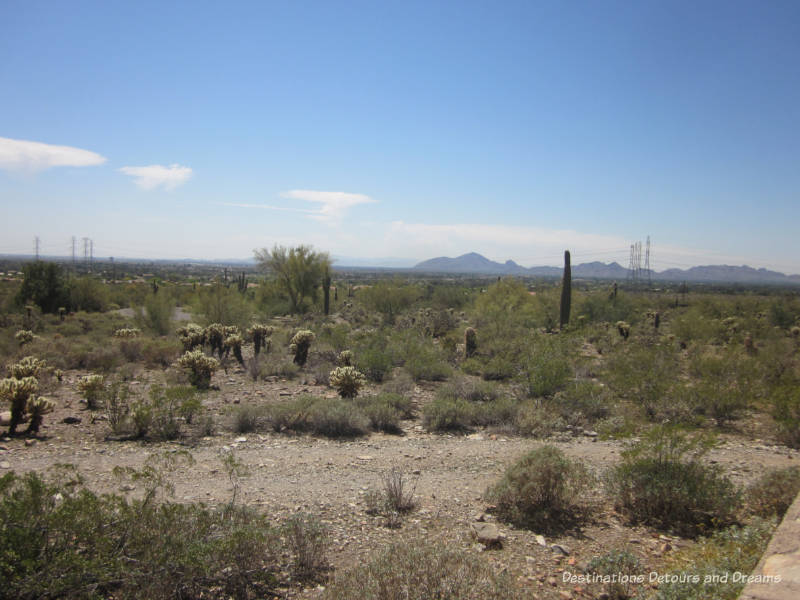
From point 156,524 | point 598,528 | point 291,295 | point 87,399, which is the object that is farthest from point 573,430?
point 291,295

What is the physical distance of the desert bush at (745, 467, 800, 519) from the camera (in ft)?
18.2

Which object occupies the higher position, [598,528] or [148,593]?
[148,593]

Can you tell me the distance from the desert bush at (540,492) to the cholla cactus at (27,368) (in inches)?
466

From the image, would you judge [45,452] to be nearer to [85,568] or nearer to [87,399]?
[87,399]

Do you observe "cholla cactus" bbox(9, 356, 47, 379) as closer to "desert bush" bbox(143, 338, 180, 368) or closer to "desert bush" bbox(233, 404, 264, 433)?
"desert bush" bbox(143, 338, 180, 368)

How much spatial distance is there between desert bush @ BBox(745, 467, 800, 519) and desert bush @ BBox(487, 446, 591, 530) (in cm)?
202

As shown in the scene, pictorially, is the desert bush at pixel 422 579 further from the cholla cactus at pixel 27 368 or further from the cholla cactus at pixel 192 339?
the cholla cactus at pixel 192 339

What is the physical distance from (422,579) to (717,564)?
8.46 feet

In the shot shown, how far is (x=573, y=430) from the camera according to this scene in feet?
33.8

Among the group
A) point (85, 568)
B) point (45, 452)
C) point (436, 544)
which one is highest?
point (85, 568)

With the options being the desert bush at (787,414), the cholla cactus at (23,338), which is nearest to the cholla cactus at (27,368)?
the cholla cactus at (23,338)

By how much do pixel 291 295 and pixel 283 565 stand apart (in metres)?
30.6

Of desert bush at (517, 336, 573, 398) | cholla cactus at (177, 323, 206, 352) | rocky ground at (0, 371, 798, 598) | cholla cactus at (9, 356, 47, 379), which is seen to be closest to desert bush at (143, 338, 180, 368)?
cholla cactus at (177, 323, 206, 352)

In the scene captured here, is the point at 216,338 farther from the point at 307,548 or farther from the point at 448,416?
the point at 307,548
